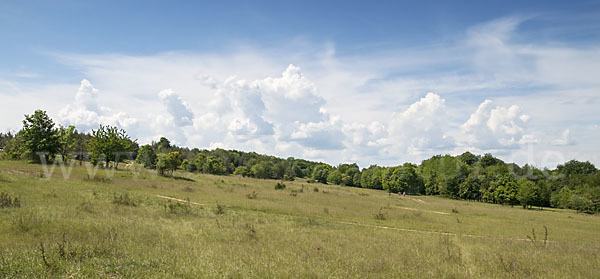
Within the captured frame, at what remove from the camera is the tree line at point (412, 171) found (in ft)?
Result: 198

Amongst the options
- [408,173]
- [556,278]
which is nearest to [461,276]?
[556,278]

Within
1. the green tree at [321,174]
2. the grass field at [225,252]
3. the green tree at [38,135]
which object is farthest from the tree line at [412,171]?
the grass field at [225,252]

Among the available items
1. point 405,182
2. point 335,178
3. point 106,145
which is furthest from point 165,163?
point 335,178

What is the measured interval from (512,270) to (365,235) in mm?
7590

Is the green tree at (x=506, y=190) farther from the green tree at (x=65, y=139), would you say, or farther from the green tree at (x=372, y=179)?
the green tree at (x=65, y=139)

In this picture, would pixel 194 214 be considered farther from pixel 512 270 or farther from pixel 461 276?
pixel 512 270

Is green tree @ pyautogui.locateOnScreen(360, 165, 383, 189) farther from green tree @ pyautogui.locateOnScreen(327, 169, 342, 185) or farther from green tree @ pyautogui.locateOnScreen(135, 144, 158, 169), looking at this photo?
green tree @ pyautogui.locateOnScreen(135, 144, 158, 169)

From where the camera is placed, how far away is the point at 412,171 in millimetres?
101500

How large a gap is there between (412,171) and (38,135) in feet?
311

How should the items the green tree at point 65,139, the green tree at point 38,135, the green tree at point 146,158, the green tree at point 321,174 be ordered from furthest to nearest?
the green tree at point 321,174
the green tree at point 146,158
the green tree at point 65,139
the green tree at point 38,135

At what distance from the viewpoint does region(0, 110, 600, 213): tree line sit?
6041cm

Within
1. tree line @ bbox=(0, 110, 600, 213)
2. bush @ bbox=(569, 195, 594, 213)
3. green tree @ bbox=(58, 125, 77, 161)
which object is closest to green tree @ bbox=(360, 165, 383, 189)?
tree line @ bbox=(0, 110, 600, 213)

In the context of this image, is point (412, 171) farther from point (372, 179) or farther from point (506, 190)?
point (506, 190)

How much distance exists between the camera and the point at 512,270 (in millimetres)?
12086
